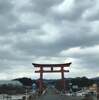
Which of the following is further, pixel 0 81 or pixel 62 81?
pixel 0 81

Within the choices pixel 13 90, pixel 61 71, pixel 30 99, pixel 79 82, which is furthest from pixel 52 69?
pixel 30 99

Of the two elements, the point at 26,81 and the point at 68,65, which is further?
the point at 26,81

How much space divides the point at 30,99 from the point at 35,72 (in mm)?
47487

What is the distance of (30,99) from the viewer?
4422 cm

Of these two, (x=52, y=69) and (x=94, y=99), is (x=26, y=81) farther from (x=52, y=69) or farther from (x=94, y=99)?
(x=94, y=99)

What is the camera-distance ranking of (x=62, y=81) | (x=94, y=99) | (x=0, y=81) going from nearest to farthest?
(x=94, y=99)
(x=62, y=81)
(x=0, y=81)

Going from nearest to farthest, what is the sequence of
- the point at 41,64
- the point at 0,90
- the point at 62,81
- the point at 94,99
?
the point at 94,99, the point at 41,64, the point at 62,81, the point at 0,90

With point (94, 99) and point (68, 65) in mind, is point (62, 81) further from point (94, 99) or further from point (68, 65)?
point (94, 99)

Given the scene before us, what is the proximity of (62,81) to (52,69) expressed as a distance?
8.70 m

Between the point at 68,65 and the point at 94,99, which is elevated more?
the point at 68,65

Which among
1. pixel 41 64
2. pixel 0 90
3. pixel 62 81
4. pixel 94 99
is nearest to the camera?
pixel 94 99

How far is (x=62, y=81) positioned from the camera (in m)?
98.4

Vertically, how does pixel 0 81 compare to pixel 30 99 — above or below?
above

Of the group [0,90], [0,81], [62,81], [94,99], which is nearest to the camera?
[94,99]
